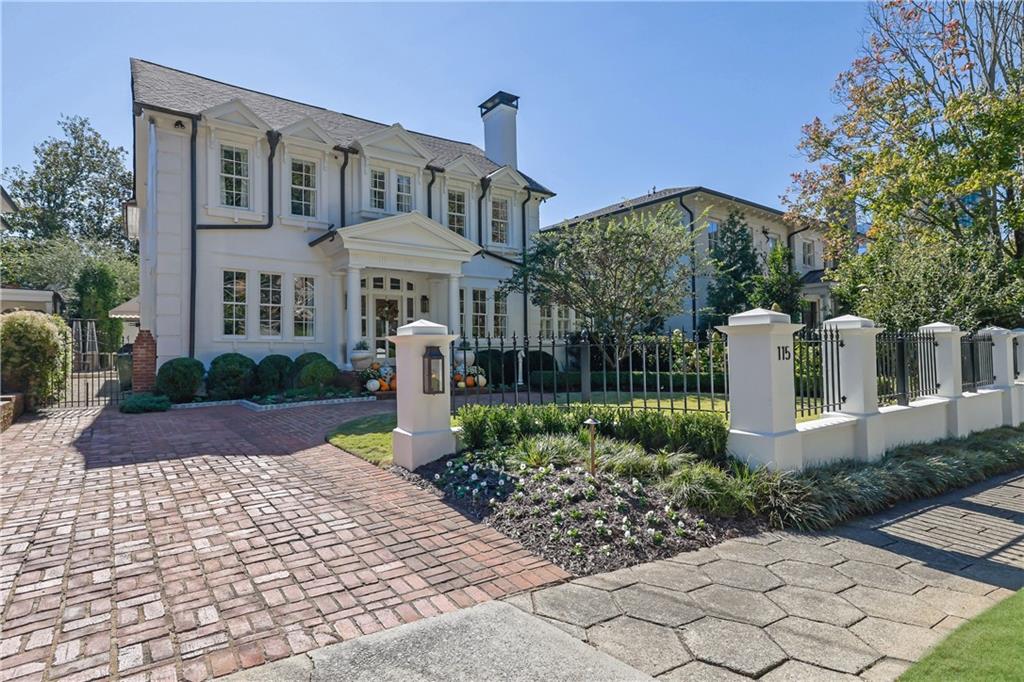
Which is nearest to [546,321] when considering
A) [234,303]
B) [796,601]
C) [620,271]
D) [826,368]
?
[620,271]

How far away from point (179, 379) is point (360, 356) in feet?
12.9

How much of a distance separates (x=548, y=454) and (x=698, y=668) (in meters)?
3.17

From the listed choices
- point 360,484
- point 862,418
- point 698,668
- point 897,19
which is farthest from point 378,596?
point 897,19

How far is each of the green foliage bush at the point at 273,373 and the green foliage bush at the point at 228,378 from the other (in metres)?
0.27

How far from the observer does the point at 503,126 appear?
66.0 ft

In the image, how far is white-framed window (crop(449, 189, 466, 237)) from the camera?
57.5 feet

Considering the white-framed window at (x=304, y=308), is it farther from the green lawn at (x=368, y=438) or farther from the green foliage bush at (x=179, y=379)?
the green lawn at (x=368, y=438)

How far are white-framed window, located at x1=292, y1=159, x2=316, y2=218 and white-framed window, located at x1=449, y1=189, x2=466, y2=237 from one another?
14.4 ft

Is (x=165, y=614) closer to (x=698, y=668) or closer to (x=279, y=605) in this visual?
(x=279, y=605)

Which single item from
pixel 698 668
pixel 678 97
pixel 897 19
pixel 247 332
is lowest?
pixel 698 668

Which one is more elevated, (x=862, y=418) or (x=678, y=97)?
(x=678, y=97)

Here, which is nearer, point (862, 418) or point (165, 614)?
point (165, 614)

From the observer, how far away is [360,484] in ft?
18.8

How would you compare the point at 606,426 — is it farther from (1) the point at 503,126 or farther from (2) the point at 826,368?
(1) the point at 503,126
